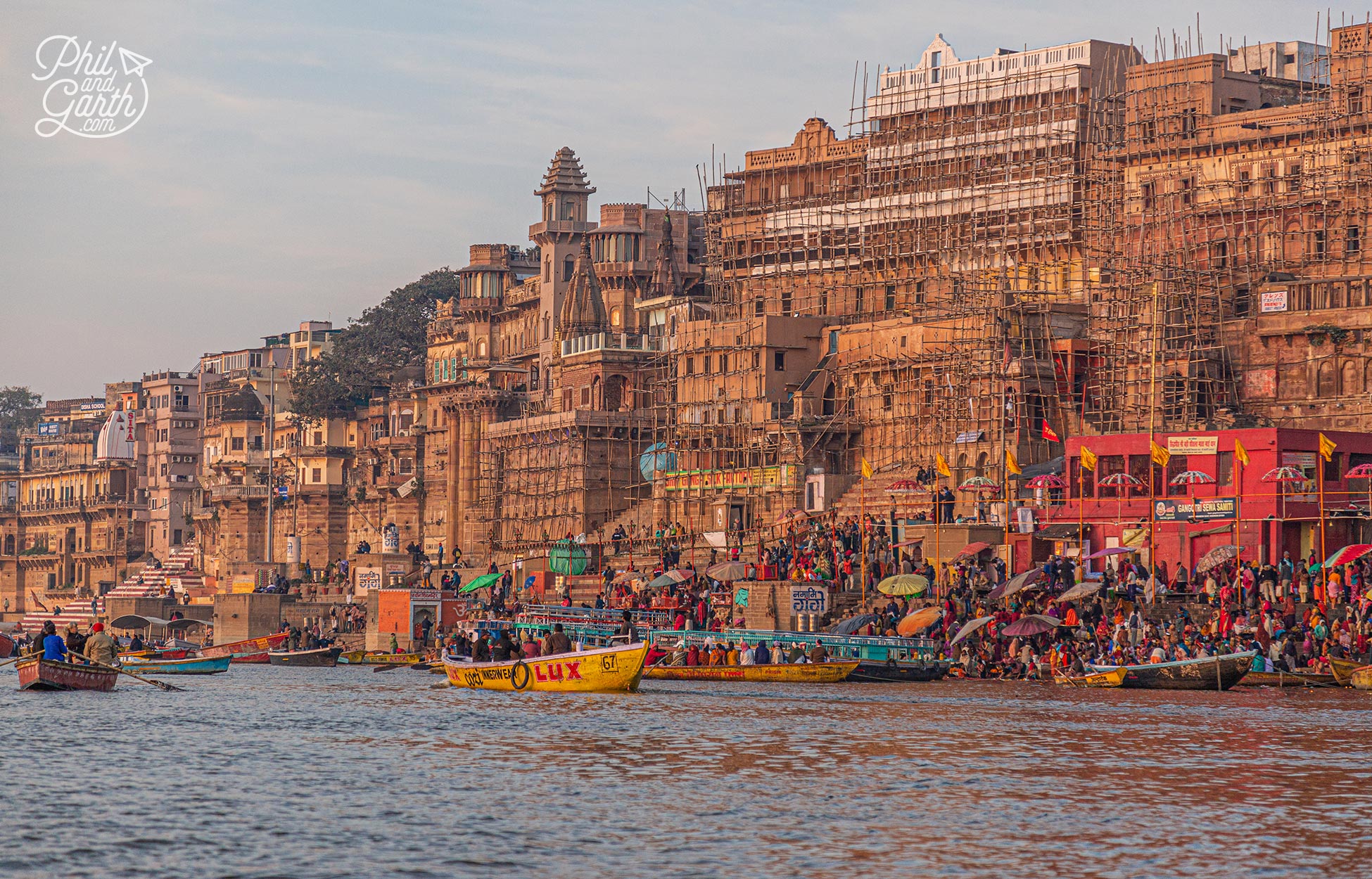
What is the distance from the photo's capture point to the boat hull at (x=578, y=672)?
41562 millimetres

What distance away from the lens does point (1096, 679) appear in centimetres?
4550

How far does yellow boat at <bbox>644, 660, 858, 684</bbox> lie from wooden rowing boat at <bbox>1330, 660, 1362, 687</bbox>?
1093 centimetres

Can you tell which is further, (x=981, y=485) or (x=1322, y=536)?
(x=981, y=485)

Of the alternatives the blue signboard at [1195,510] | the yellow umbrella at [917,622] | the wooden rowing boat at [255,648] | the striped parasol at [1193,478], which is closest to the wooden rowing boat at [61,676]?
the yellow umbrella at [917,622]

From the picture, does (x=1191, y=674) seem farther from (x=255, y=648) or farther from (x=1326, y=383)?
(x=255, y=648)

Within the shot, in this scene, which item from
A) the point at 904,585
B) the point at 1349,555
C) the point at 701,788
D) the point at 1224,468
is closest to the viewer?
the point at 701,788

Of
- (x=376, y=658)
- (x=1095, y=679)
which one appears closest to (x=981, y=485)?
(x=1095, y=679)

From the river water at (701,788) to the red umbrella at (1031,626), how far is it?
3777 millimetres

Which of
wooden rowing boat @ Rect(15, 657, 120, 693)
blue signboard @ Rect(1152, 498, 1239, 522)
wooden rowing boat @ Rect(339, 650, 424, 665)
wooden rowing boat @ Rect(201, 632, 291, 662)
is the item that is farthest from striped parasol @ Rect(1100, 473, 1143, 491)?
wooden rowing boat @ Rect(201, 632, 291, 662)

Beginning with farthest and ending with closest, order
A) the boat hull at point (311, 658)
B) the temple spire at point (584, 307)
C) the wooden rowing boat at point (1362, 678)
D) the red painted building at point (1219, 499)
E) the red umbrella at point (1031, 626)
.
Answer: the temple spire at point (584, 307) < the boat hull at point (311, 658) < the red painted building at point (1219, 499) < the red umbrella at point (1031, 626) < the wooden rowing boat at point (1362, 678)

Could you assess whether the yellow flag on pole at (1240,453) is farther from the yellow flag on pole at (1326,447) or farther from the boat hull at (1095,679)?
the boat hull at (1095,679)

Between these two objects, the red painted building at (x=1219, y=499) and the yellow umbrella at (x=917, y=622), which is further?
the red painted building at (x=1219, y=499)

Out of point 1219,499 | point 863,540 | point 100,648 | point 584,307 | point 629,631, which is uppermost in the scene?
point 584,307

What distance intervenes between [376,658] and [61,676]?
A: 27.1 metres
